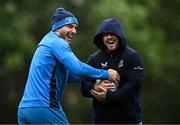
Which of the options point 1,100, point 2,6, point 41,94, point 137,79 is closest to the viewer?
point 41,94

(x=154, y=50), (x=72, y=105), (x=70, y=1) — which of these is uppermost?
(x=70, y=1)

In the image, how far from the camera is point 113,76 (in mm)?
8836

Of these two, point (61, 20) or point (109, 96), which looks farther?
point (109, 96)

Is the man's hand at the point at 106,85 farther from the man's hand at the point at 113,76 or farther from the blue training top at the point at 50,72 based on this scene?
the blue training top at the point at 50,72

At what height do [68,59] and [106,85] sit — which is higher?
[68,59]

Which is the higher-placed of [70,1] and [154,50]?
[70,1]

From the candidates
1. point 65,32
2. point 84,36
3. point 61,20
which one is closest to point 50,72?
point 65,32

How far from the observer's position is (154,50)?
18.8m

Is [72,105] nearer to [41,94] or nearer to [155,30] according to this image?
[155,30]

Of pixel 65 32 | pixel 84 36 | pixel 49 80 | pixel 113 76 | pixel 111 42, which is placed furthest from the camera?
pixel 84 36

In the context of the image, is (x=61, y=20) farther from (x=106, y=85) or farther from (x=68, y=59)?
(x=106, y=85)

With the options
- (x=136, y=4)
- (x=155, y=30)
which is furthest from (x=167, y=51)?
(x=136, y=4)

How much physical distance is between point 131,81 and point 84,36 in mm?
9960

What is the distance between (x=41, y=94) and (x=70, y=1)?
35.9 ft
